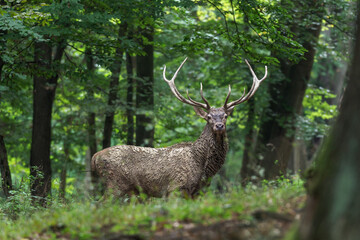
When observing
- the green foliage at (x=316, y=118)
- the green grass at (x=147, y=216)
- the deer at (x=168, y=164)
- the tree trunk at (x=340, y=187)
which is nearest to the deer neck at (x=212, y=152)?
the deer at (x=168, y=164)

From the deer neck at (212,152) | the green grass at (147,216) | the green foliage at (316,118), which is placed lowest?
the green grass at (147,216)

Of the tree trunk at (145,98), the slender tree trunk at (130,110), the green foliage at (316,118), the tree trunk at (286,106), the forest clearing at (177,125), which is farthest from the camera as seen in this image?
the green foliage at (316,118)

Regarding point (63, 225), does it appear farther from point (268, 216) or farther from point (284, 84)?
point (284, 84)

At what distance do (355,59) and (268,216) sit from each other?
64.5 inches

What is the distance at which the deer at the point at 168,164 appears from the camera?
905cm

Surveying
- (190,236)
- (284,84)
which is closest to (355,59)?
(190,236)

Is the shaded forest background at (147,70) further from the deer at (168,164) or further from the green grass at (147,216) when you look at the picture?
the green grass at (147,216)

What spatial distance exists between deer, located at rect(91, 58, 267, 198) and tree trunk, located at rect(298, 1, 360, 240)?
16.1 ft

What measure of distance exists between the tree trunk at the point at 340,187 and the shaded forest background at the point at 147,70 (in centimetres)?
465

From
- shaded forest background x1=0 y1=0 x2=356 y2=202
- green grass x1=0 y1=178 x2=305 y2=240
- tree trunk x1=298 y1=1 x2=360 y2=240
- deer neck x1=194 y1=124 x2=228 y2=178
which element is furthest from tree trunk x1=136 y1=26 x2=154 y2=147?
tree trunk x1=298 y1=1 x2=360 y2=240

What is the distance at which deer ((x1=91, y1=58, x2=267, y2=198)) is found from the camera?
9.05m

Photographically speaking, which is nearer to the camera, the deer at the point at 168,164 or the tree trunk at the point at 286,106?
the deer at the point at 168,164

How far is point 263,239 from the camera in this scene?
13.5 ft

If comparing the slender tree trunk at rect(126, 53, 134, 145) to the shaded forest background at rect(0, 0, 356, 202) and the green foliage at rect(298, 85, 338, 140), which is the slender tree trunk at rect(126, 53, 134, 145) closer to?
the shaded forest background at rect(0, 0, 356, 202)
